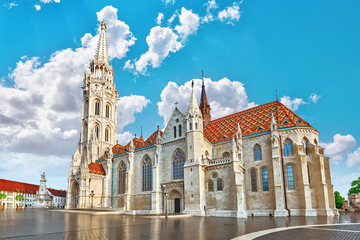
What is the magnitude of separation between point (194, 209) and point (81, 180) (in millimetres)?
24281

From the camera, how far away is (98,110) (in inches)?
2306

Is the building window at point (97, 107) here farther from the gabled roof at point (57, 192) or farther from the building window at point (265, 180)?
the gabled roof at point (57, 192)

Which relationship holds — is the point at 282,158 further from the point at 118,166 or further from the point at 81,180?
the point at 81,180

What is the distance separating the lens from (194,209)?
3294 cm

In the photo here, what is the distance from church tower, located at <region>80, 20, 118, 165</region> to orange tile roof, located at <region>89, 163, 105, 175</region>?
2242 mm

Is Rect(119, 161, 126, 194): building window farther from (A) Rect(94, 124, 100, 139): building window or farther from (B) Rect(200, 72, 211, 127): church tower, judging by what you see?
(B) Rect(200, 72, 211, 127): church tower

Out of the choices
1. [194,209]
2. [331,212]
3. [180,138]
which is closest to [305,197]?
[331,212]

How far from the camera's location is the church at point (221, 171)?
3177cm

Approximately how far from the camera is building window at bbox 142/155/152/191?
42.7 metres

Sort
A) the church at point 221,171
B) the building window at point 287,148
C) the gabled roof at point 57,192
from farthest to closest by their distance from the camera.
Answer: the gabled roof at point 57,192
the building window at point 287,148
the church at point 221,171

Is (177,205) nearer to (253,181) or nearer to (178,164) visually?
(178,164)

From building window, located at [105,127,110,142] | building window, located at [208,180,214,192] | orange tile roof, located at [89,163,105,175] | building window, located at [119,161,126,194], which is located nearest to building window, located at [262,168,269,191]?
building window, located at [208,180,214,192]

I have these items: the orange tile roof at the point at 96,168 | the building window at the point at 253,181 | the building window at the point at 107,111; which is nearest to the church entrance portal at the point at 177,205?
the building window at the point at 253,181

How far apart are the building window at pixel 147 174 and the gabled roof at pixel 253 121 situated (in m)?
11.3
